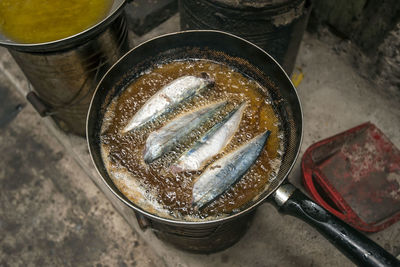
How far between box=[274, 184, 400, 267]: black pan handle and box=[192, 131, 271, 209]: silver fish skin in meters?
0.23

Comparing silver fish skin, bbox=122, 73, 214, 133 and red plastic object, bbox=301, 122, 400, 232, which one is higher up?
silver fish skin, bbox=122, 73, 214, 133

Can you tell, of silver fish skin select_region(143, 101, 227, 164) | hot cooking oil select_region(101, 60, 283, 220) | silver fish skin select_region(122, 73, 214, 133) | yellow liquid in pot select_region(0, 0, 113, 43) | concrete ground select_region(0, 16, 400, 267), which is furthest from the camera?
concrete ground select_region(0, 16, 400, 267)

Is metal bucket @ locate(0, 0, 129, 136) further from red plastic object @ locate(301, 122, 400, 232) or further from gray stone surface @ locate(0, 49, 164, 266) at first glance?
red plastic object @ locate(301, 122, 400, 232)

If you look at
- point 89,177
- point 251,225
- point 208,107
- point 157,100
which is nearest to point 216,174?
point 208,107

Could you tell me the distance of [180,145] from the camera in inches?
76.0

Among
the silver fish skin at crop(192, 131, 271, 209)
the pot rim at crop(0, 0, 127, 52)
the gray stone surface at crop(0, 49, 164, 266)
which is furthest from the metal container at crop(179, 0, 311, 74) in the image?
the gray stone surface at crop(0, 49, 164, 266)

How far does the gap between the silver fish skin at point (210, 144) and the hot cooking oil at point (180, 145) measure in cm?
3

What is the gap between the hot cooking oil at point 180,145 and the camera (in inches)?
70.4

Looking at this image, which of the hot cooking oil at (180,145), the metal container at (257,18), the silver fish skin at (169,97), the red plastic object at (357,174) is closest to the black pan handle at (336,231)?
the hot cooking oil at (180,145)

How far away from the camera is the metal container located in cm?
249

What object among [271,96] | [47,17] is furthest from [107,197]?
[271,96]

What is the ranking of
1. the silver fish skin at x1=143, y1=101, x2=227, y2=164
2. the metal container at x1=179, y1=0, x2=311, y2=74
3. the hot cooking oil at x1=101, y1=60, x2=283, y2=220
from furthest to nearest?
the metal container at x1=179, y1=0, x2=311, y2=74 < the silver fish skin at x1=143, y1=101, x2=227, y2=164 < the hot cooking oil at x1=101, y1=60, x2=283, y2=220

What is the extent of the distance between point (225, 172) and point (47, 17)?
5.83 feet

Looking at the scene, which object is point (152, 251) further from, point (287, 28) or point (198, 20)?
point (287, 28)
